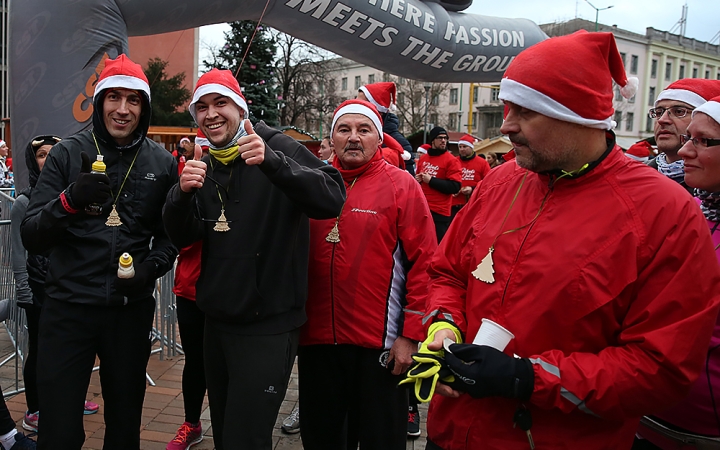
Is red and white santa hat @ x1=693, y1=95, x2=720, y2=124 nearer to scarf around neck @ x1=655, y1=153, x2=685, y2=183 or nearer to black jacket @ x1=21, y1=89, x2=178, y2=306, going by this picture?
scarf around neck @ x1=655, y1=153, x2=685, y2=183

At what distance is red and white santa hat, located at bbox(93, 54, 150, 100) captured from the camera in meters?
2.82

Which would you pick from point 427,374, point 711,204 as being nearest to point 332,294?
point 427,374

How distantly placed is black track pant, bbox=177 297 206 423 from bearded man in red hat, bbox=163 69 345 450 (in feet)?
2.71

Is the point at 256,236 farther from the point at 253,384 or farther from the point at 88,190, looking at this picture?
the point at 88,190

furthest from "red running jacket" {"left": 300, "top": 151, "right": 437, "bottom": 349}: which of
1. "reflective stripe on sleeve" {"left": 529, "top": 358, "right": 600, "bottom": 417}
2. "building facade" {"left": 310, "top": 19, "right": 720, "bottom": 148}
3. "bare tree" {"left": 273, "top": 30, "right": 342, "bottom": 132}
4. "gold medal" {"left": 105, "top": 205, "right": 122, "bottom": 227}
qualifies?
"building facade" {"left": 310, "top": 19, "right": 720, "bottom": 148}

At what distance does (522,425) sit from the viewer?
65.1 inches

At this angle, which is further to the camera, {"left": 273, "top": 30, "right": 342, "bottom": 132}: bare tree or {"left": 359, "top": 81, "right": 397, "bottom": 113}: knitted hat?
{"left": 273, "top": 30, "right": 342, "bottom": 132}: bare tree

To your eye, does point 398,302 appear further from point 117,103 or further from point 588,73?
point 117,103

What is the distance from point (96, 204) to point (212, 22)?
3.06 m

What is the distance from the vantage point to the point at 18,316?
4.56 metres

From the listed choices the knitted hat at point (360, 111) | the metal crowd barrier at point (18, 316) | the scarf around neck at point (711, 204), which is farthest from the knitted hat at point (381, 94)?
the scarf around neck at point (711, 204)

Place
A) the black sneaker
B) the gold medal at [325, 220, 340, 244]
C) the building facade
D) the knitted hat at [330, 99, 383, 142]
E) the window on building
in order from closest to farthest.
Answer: the gold medal at [325, 220, 340, 244] → the knitted hat at [330, 99, 383, 142] → the black sneaker → the building facade → the window on building

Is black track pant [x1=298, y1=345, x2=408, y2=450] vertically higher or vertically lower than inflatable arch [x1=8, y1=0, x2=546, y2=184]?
lower

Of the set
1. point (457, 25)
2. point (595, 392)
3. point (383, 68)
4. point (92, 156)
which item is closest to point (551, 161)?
point (595, 392)
